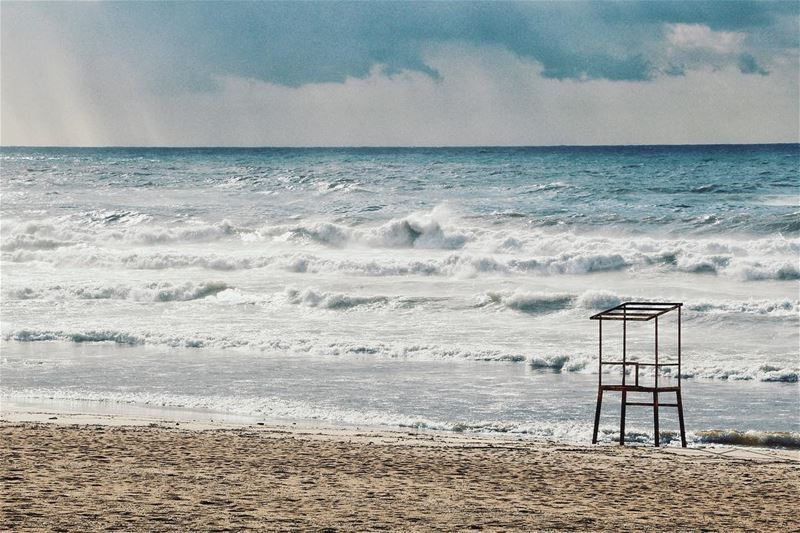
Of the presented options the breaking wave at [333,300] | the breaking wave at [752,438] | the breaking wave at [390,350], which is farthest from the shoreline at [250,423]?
the breaking wave at [333,300]

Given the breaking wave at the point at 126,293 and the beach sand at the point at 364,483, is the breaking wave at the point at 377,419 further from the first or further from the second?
the breaking wave at the point at 126,293

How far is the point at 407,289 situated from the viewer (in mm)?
29531

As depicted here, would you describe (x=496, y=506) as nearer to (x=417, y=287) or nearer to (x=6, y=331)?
(x=6, y=331)

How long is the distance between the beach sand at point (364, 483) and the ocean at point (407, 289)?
1783mm

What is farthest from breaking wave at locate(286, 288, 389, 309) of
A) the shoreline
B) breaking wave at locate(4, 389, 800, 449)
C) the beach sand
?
the beach sand

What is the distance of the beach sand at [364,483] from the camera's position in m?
8.46

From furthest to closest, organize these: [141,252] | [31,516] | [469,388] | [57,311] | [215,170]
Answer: [215,170], [141,252], [57,311], [469,388], [31,516]

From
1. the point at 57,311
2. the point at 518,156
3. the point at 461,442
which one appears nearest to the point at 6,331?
the point at 57,311

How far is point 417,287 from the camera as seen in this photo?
29.9m

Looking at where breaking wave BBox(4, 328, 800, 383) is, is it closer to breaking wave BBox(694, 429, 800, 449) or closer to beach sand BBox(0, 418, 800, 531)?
breaking wave BBox(694, 429, 800, 449)

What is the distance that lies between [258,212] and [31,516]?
3839 centimetres

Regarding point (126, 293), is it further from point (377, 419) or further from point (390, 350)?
point (377, 419)

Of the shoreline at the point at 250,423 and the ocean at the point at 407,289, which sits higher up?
the ocean at the point at 407,289

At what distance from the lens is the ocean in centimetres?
1589
